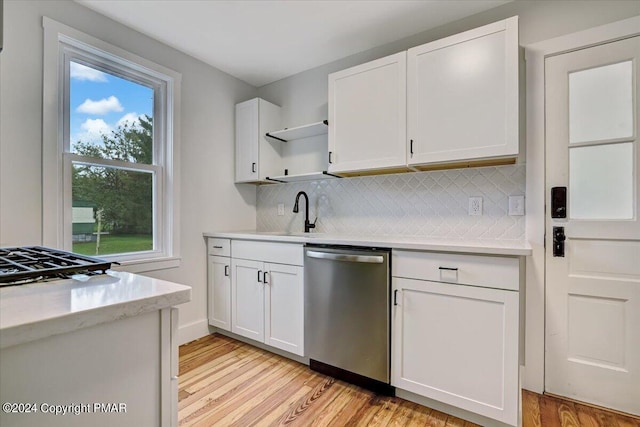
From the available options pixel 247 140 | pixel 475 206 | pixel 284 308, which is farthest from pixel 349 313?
pixel 247 140

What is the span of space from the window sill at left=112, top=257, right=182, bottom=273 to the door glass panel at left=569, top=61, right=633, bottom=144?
294 cm

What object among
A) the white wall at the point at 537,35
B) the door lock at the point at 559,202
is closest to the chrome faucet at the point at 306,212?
the white wall at the point at 537,35

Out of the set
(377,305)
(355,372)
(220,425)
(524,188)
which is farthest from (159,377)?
(524,188)

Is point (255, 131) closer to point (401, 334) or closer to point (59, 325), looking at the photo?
point (401, 334)

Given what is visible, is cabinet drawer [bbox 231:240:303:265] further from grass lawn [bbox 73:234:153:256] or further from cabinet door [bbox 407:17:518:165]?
cabinet door [bbox 407:17:518:165]

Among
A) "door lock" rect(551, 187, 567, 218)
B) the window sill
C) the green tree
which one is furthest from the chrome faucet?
"door lock" rect(551, 187, 567, 218)

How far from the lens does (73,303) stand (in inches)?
23.8

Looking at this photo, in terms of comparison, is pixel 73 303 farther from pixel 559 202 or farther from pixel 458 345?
pixel 559 202

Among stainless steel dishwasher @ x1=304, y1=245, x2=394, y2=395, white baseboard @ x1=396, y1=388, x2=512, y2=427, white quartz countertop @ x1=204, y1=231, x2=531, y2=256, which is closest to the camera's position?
white quartz countertop @ x1=204, y1=231, x2=531, y2=256

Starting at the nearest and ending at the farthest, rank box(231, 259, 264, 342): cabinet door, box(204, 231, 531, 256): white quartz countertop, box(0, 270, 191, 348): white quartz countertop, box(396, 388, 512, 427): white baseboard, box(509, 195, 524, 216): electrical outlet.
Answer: box(0, 270, 191, 348): white quartz countertop
box(204, 231, 531, 256): white quartz countertop
box(396, 388, 512, 427): white baseboard
box(509, 195, 524, 216): electrical outlet
box(231, 259, 264, 342): cabinet door

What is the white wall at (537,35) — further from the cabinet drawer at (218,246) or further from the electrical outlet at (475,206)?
the cabinet drawer at (218,246)

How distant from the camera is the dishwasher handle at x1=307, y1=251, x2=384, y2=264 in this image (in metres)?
1.82

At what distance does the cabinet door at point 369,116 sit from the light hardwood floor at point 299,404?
149 centimetres

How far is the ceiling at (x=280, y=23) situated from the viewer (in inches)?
79.4
